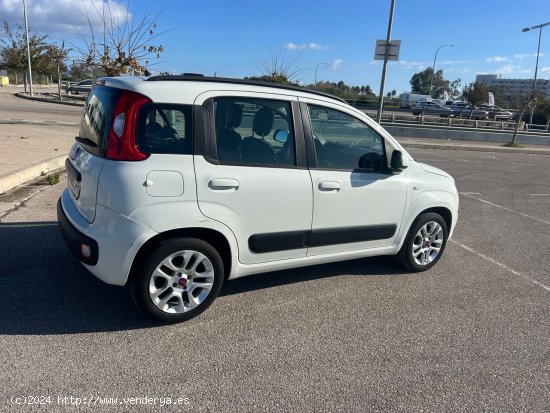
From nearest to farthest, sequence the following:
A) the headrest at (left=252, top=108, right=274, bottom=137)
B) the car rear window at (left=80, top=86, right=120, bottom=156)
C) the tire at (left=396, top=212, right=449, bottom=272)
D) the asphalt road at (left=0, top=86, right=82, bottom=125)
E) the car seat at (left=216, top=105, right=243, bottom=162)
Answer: the car rear window at (left=80, top=86, right=120, bottom=156) → the car seat at (left=216, top=105, right=243, bottom=162) → the headrest at (left=252, top=108, right=274, bottom=137) → the tire at (left=396, top=212, right=449, bottom=272) → the asphalt road at (left=0, top=86, right=82, bottom=125)

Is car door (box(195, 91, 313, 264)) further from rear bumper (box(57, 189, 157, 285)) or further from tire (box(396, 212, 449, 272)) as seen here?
tire (box(396, 212, 449, 272))

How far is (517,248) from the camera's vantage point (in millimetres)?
5949

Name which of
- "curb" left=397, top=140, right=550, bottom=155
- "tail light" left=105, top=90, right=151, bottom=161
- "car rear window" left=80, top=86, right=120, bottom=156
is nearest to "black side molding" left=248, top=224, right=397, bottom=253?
"tail light" left=105, top=90, right=151, bottom=161

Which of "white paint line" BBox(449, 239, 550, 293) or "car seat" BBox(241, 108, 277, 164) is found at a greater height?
"car seat" BBox(241, 108, 277, 164)

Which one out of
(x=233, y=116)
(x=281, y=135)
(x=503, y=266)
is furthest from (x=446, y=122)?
(x=233, y=116)

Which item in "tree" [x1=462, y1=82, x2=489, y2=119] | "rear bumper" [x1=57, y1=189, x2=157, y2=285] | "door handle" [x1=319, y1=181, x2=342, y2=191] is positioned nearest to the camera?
"rear bumper" [x1=57, y1=189, x2=157, y2=285]

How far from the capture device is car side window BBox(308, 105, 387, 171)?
12.9 feet

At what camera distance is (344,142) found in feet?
13.8

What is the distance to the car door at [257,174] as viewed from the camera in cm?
336

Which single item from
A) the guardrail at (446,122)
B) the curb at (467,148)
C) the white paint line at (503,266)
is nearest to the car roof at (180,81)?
the white paint line at (503,266)

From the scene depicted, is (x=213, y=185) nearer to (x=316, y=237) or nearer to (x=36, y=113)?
(x=316, y=237)

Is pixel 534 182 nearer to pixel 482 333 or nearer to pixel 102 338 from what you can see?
pixel 482 333

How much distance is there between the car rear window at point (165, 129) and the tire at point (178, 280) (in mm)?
674

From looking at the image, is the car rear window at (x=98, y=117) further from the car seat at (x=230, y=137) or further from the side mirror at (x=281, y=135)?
the side mirror at (x=281, y=135)
